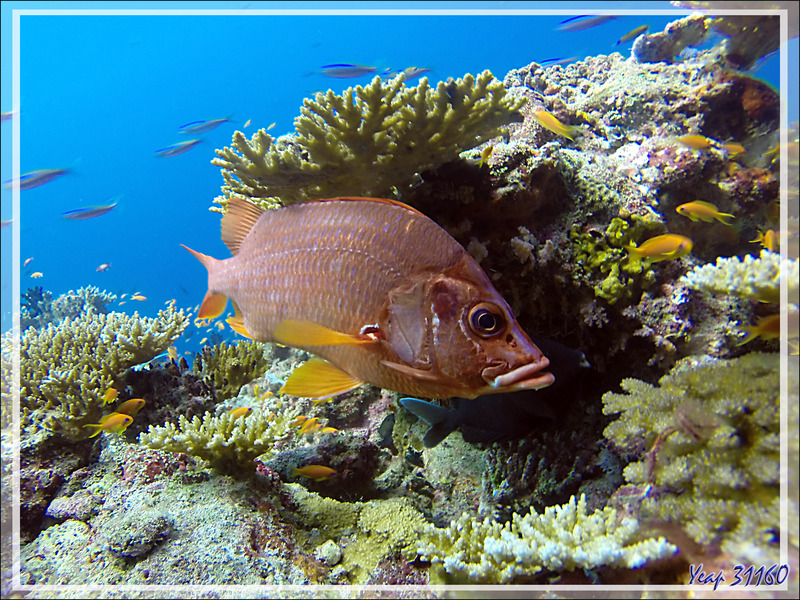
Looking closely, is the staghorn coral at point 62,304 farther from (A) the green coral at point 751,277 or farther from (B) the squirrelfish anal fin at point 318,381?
(A) the green coral at point 751,277

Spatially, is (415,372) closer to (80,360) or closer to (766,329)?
(766,329)

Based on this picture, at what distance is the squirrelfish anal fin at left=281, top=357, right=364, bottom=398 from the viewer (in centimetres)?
175

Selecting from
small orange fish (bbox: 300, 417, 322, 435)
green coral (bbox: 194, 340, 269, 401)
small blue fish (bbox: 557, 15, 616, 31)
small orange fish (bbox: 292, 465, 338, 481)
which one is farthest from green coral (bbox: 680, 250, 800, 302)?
small blue fish (bbox: 557, 15, 616, 31)

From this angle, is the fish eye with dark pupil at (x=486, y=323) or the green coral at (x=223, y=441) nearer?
the fish eye with dark pupil at (x=486, y=323)

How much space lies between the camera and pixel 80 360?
3.75 metres

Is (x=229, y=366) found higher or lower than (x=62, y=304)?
lower

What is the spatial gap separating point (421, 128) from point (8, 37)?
8.36 ft

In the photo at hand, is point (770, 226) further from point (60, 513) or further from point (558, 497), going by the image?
point (60, 513)

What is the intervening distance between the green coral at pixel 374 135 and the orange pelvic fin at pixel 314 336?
4.44 ft

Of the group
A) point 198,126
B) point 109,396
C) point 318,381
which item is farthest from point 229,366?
point 198,126

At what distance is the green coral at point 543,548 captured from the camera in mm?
1547

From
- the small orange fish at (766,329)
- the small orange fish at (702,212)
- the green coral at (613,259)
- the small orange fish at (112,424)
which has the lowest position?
the small orange fish at (112,424)

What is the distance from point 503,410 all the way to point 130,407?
3.40 meters

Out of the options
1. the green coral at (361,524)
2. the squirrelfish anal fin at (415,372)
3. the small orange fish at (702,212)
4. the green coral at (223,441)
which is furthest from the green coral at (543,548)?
the small orange fish at (702,212)
